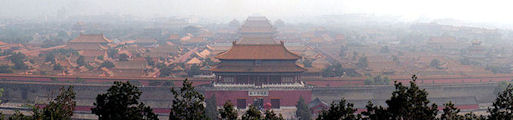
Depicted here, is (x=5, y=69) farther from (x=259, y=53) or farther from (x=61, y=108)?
(x=61, y=108)

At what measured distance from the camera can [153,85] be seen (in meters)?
29.0

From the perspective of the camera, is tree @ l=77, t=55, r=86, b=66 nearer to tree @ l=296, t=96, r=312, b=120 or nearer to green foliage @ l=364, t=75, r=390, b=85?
tree @ l=296, t=96, r=312, b=120

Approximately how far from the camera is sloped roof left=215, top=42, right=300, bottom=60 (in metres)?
26.4

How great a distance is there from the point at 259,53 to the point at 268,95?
269cm

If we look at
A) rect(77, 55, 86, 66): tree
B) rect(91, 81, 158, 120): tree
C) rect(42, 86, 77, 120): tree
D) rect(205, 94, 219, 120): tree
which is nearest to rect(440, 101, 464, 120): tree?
rect(91, 81, 158, 120): tree

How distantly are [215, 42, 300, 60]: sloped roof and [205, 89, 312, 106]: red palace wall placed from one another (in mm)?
2074

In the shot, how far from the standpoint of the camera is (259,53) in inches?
1060

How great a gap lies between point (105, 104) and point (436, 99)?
2219 cm

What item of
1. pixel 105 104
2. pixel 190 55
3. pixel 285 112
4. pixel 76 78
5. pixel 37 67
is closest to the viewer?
pixel 105 104

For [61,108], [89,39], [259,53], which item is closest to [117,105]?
[61,108]

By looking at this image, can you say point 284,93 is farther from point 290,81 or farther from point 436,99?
point 436,99

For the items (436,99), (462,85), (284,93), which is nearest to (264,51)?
(284,93)

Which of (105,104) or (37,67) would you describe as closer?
(105,104)

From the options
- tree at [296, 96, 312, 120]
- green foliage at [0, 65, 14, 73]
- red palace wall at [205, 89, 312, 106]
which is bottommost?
tree at [296, 96, 312, 120]
